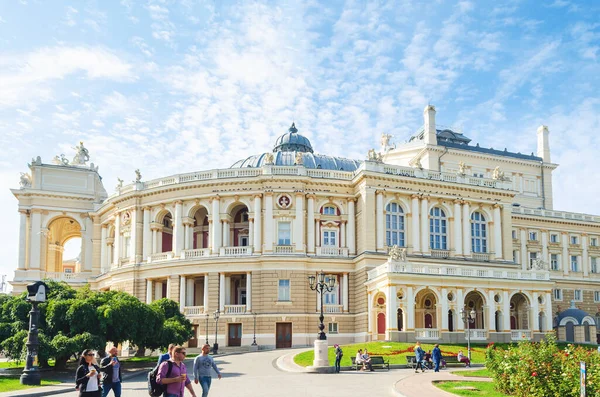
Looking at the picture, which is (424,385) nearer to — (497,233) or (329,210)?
(329,210)

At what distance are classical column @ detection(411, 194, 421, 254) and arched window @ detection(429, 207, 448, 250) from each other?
6.31 ft

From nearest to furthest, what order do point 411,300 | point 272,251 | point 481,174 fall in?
point 411,300 < point 272,251 < point 481,174

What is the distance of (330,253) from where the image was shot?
227ft

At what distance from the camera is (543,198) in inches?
3570

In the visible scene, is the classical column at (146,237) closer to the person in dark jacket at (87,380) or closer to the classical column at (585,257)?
the classical column at (585,257)

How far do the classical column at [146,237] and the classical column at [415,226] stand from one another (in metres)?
28.3

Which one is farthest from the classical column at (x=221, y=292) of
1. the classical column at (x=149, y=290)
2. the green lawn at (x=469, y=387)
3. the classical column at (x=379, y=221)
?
the green lawn at (x=469, y=387)

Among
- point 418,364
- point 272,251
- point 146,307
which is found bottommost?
point 418,364

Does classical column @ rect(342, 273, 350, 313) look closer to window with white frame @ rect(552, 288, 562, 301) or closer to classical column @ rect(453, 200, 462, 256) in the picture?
classical column @ rect(453, 200, 462, 256)

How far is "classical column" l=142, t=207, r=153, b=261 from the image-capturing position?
74188 millimetres

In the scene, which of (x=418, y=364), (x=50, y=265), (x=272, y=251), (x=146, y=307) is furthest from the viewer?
(x=50, y=265)

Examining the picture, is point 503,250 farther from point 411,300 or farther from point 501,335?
point 411,300

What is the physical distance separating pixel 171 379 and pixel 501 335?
162 ft

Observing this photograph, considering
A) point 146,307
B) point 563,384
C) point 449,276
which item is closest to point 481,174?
point 449,276
